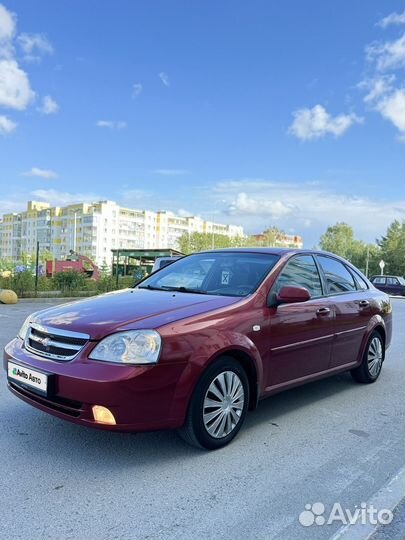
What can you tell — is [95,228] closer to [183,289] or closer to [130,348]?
[183,289]

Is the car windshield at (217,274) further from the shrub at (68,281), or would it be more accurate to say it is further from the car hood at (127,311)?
the shrub at (68,281)

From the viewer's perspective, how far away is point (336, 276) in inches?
212

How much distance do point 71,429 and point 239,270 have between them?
6.68 ft

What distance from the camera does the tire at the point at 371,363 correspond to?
5.60m

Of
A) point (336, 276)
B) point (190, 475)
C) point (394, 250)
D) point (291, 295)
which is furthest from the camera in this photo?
point (394, 250)

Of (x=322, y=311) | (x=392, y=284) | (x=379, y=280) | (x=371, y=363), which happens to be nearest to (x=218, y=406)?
(x=322, y=311)

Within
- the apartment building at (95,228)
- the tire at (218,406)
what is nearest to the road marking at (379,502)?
the tire at (218,406)

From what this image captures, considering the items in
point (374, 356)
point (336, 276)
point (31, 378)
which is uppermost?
point (336, 276)

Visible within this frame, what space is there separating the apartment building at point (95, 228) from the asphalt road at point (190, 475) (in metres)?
115

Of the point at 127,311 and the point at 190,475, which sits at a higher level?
the point at 127,311

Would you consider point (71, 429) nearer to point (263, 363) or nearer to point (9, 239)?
point (263, 363)

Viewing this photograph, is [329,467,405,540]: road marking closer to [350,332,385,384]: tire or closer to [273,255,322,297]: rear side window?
[273,255,322,297]: rear side window

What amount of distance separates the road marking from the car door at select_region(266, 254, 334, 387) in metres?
1.21

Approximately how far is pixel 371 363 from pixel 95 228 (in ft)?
412
